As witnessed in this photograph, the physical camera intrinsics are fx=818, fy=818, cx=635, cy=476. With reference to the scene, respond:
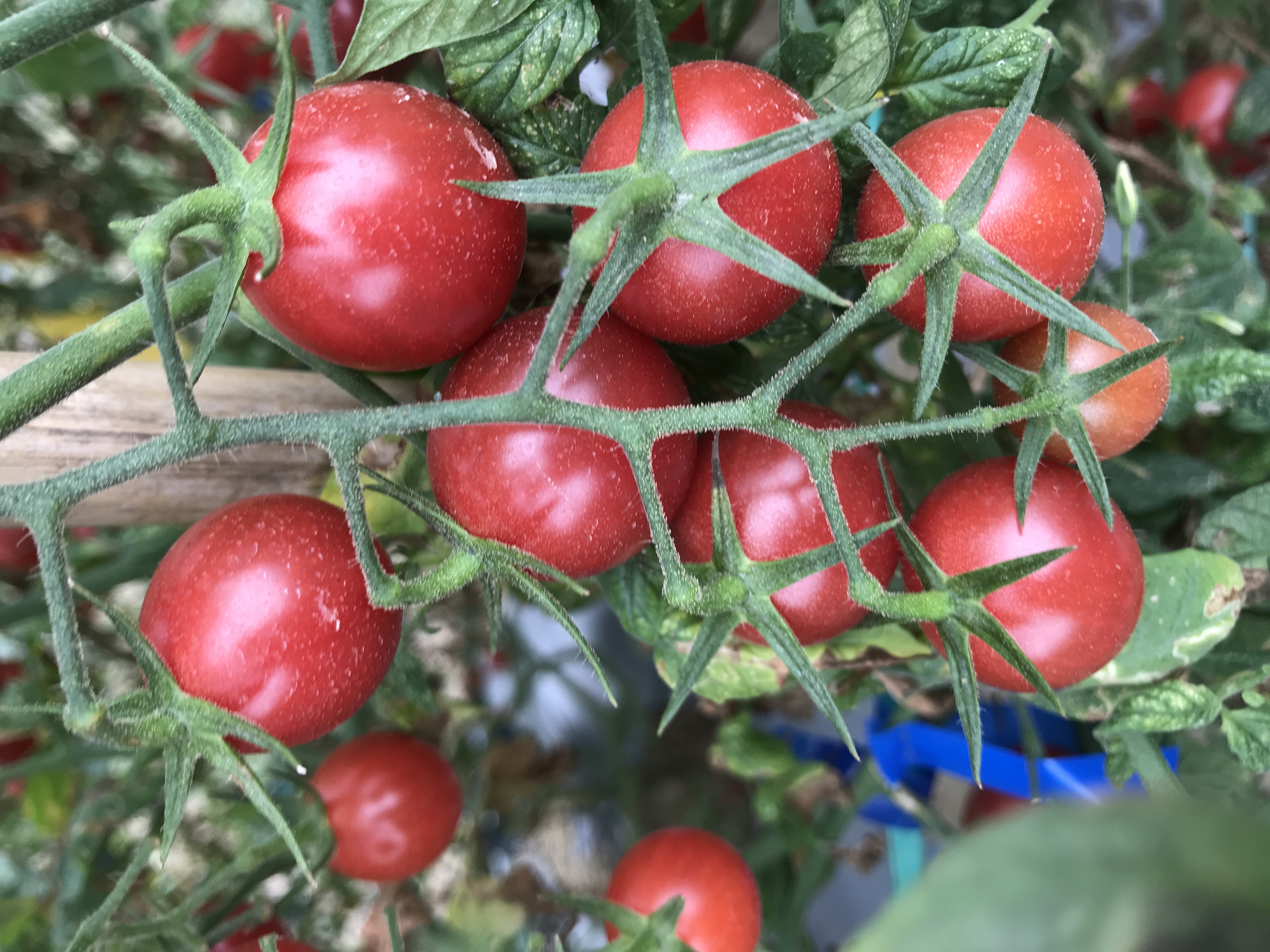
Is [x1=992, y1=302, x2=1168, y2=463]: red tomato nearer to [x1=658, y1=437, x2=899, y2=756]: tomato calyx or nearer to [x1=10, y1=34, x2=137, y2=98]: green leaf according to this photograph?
[x1=658, y1=437, x2=899, y2=756]: tomato calyx

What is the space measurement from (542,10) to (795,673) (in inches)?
10.4


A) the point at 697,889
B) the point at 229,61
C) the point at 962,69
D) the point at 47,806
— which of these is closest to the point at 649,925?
the point at 697,889

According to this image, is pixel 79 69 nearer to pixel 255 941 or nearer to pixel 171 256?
pixel 171 256

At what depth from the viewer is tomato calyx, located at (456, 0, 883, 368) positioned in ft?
0.76

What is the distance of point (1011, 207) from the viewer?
1.00 feet

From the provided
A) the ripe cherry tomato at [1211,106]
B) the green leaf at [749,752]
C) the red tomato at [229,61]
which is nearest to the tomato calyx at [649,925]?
the green leaf at [749,752]

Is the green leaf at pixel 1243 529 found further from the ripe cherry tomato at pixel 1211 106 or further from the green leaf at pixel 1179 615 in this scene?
the ripe cherry tomato at pixel 1211 106

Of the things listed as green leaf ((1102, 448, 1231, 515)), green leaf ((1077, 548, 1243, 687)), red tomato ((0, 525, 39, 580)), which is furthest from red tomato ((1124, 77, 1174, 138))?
red tomato ((0, 525, 39, 580))

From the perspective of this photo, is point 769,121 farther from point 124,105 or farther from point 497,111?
point 124,105

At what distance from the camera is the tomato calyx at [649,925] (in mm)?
450

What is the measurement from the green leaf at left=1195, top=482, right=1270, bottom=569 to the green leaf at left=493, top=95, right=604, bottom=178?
1.35ft

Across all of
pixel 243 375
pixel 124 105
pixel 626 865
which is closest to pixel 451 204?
pixel 243 375

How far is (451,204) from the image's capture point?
0.29m

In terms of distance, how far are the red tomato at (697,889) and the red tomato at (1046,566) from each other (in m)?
0.31
